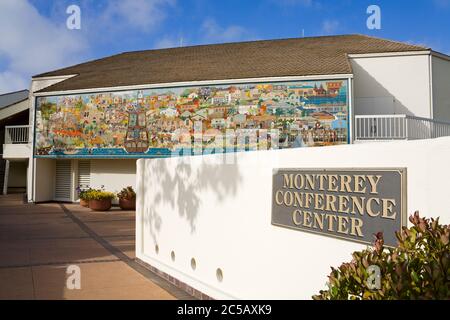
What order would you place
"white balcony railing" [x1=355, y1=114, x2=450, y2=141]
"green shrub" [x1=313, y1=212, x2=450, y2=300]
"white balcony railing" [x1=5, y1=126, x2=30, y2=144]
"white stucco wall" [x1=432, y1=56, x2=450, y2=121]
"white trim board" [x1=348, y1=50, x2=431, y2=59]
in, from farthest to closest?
"white balcony railing" [x1=5, y1=126, x2=30, y2=144]
"white stucco wall" [x1=432, y1=56, x2=450, y2=121]
"white trim board" [x1=348, y1=50, x2=431, y2=59]
"white balcony railing" [x1=355, y1=114, x2=450, y2=141]
"green shrub" [x1=313, y1=212, x2=450, y2=300]

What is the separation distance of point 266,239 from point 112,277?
378cm

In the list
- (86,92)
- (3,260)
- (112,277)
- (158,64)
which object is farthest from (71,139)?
(112,277)

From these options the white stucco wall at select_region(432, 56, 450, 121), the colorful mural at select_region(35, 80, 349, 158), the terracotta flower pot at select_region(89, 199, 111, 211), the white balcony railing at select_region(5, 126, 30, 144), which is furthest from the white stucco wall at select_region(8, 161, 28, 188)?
the white stucco wall at select_region(432, 56, 450, 121)

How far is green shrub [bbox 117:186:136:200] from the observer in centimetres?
2159

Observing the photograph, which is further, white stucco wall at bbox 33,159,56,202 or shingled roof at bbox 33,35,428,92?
white stucco wall at bbox 33,159,56,202

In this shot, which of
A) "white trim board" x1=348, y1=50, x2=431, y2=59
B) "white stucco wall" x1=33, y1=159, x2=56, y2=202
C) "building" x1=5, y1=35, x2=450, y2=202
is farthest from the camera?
"white stucco wall" x1=33, y1=159, x2=56, y2=202

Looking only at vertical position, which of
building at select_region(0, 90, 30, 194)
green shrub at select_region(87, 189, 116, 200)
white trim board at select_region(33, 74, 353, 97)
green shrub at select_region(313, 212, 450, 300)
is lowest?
green shrub at select_region(87, 189, 116, 200)

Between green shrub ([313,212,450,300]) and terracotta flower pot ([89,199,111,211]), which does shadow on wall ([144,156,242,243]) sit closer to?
green shrub ([313,212,450,300])

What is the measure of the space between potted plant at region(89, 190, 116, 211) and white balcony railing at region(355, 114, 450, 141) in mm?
12183

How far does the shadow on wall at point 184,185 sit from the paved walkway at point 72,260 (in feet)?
3.85

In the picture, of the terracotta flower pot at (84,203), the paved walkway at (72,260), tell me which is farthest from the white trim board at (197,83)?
the paved walkway at (72,260)

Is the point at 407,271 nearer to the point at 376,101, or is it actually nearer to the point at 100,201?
the point at 376,101

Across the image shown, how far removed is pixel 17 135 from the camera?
26.7 metres
